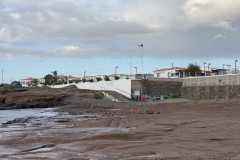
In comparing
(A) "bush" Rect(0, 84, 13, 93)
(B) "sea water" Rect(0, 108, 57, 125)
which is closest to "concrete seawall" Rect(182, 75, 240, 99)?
(B) "sea water" Rect(0, 108, 57, 125)

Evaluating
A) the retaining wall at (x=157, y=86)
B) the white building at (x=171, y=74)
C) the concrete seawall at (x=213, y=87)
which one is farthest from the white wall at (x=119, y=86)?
the white building at (x=171, y=74)

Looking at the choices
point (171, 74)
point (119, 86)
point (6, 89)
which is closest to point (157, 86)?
point (119, 86)

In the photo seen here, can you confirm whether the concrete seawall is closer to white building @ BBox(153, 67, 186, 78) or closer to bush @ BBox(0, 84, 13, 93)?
white building @ BBox(153, 67, 186, 78)

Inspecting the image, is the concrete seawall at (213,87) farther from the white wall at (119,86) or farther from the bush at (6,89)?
the bush at (6,89)

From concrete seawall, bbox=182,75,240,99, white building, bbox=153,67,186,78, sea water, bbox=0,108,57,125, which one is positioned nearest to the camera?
sea water, bbox=0,108,57,125

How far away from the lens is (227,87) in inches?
1203

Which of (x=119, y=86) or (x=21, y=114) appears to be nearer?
(x=21, y=114)

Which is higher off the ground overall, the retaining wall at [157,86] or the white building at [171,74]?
the white building at [171,74]

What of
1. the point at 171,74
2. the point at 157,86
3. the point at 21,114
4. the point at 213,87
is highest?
the point at 171,74

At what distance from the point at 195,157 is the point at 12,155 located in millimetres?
3924

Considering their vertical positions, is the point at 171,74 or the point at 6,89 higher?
the point at 171,74

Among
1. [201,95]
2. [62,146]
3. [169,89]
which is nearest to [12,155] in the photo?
[62,146]

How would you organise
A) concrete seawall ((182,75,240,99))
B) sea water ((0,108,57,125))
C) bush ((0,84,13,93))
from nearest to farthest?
1. sea water ((0,108,57,125))
2. concrete seawall ((182,75,240,99))
3. bush ((0,84,13,93))

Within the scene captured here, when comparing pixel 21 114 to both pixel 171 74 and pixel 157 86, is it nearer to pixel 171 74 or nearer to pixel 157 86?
pixel 157 86
